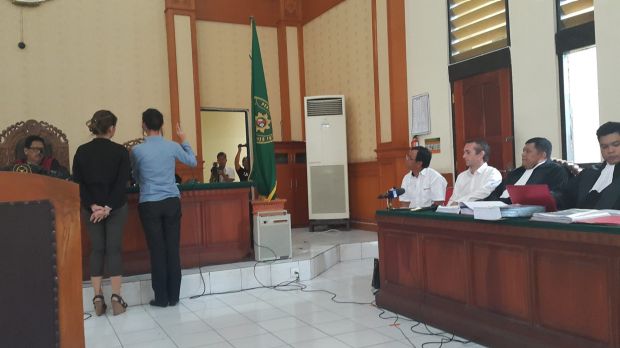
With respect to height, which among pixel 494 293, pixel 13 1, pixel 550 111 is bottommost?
pixel 494 293

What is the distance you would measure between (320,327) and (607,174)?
2.00 meters

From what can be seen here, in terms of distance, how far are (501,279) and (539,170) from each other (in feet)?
4.00

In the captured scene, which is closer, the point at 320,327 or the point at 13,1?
the point at 320,327

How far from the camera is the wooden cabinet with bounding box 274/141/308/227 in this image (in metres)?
8.09

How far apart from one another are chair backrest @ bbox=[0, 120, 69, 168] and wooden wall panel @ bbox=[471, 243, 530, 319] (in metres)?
5.74

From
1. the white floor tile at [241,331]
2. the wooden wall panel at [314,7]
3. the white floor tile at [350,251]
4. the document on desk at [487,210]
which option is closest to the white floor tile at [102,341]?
the white floor tile at [241,331]

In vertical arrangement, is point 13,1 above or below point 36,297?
above

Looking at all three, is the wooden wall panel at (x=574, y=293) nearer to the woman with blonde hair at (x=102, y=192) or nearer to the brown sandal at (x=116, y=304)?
the woman with blonde hair at (x=102, y=192)

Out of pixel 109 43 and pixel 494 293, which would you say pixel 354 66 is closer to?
pixel 109 43

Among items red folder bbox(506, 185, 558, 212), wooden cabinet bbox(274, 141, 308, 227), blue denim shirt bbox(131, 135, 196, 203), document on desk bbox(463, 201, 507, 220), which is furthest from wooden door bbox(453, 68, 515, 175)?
blue denim shirt bbox(131, 135, 196, 203)

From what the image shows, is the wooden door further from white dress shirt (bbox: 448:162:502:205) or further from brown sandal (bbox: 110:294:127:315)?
brown sandal (bbox: 110:294:127:315)

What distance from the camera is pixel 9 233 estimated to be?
1.11m

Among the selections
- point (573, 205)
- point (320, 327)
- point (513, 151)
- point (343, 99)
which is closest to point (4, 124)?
point (343, 99)

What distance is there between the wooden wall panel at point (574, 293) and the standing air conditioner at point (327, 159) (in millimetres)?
4984
